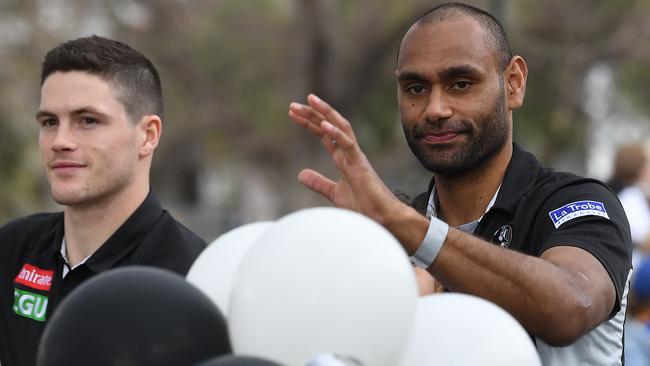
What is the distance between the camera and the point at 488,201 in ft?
11.7

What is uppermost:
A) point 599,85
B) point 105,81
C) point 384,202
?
point 105,81

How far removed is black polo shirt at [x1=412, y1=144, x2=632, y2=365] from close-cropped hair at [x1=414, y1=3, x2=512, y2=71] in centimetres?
35

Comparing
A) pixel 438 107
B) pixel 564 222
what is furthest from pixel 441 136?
pixel 564 222

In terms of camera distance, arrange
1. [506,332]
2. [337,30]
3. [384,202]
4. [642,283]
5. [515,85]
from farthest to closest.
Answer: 1. [337,30]
2. [642,283]
3. [515,85]
4. [384,202]
5. [506,332]

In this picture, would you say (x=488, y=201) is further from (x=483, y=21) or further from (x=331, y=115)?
(x=331, y=115)

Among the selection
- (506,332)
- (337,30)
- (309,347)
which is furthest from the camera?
(337,30)

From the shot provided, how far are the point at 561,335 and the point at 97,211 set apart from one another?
163 cm

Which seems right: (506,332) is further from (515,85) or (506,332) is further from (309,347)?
(515,85)

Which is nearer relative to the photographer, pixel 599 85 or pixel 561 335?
pixel 561 335

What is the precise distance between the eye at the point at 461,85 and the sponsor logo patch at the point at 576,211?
461mm

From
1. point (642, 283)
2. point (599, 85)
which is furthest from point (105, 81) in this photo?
point (599, 85)

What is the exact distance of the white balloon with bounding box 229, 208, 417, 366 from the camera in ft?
8.31

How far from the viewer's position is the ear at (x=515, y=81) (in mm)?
3668

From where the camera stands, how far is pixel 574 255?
123 inches
